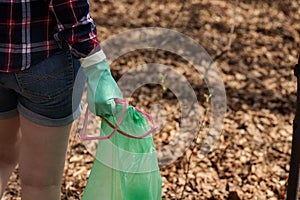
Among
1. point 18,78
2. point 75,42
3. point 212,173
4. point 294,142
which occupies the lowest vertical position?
point 212,173

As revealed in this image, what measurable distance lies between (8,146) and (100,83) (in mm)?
566

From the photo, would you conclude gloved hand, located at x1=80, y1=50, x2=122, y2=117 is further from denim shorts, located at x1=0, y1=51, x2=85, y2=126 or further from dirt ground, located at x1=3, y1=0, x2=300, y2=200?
dirt ground, located at x1=3, y1=0, x2=300, y2=200

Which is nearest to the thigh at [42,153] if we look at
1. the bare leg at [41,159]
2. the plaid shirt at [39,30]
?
the bare leg at [41,159]

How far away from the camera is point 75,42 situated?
6.30ft

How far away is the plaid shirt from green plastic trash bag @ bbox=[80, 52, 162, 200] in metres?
0.14

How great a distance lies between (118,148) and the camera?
215 centimetres

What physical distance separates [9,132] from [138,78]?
69.2 inches

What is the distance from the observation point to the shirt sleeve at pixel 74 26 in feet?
6.13

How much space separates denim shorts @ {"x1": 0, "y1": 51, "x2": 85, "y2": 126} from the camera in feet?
6.39


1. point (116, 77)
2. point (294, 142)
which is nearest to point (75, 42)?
point (294, 142)

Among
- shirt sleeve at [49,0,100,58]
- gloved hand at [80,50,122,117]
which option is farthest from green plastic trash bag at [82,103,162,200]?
shirt sleeve at [49,0,100,58]

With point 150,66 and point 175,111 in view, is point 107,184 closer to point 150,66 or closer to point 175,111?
point 175,111

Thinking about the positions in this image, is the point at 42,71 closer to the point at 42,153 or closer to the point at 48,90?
the point at 48,90

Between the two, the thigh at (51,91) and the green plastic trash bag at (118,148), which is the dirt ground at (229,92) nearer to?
the green plastic trash bag at (118,148)
